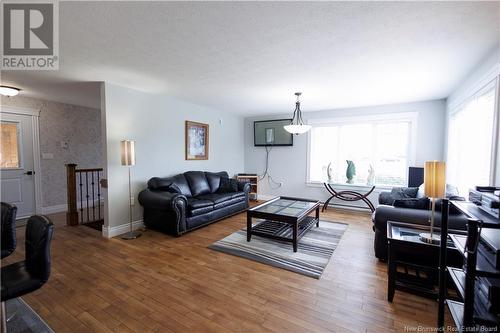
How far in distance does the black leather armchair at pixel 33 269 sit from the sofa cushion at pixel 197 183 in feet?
A: 9.36

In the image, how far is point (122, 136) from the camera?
141 inches

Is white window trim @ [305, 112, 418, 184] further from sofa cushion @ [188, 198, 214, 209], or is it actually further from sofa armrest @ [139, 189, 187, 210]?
sofa armrest @ [139, 189, 187, 210]

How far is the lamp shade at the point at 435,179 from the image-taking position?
1.94m

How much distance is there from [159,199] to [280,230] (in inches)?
77.6

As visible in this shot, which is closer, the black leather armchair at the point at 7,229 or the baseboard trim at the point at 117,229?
the black leather armchair at the point at 7,229

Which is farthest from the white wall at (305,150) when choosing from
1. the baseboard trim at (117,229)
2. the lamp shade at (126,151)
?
the lamp shade at (126,151)

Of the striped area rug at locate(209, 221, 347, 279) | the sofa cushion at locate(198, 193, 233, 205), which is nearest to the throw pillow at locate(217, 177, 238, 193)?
the sofa cushion at locate(198, 193, 233, 205)

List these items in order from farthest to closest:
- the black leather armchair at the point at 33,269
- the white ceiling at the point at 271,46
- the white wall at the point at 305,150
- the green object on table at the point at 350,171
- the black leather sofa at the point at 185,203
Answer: the green object on table at the point at 350,171 → the white wall at the point at 305,150 → the black leather sofa at the point at 185,203 → the white ceiling at the point at 271,46 → the black leather armchair at the point at 33,269

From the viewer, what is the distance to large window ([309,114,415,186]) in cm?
474

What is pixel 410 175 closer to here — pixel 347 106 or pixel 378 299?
pixel 347 106

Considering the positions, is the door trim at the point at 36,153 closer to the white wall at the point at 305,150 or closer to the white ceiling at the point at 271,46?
the white ceiling at the point at 271,46

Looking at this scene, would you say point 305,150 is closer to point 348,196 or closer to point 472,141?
point 348,196

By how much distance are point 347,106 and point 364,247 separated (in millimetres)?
3148

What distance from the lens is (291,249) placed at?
Answer: 3014 millimetres
